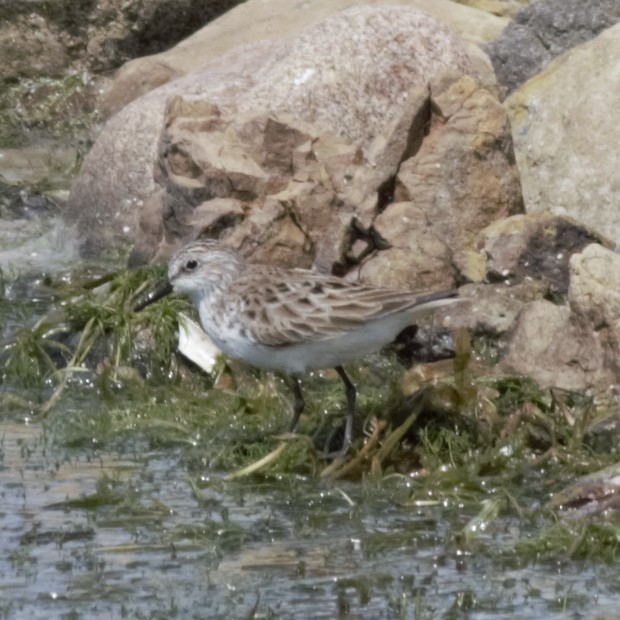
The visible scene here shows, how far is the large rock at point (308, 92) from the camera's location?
1215 cm

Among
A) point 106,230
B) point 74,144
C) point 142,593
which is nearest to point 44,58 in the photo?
point 74,144

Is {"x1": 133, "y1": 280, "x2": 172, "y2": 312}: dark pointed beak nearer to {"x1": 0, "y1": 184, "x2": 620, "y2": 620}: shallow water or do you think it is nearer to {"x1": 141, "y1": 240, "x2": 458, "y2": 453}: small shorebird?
{"x1": 141, "y1": 240, "x2": 458, "y2": 453}: small shorebird

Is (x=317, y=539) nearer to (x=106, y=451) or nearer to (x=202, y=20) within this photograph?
(x=106, y=451)

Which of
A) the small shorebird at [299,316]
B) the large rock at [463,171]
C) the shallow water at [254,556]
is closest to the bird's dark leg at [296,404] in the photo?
the small shorebird at [299,316]

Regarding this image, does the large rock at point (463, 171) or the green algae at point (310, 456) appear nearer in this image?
the green algae at point (310, 456)

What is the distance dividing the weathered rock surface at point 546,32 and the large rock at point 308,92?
934 mm

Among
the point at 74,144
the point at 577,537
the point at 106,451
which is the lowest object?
the point at 74,144

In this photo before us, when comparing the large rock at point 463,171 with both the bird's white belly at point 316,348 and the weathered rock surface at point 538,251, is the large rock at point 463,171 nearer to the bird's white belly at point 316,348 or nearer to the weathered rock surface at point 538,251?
the weathered rock surface at point 538,251

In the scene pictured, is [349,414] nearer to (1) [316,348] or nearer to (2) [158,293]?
(1) [316,348]

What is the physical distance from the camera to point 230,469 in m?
7.82

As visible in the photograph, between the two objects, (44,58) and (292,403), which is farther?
(44,58)

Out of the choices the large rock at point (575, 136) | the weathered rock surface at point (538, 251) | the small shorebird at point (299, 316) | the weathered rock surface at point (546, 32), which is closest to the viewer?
the small shorebird at point (299, 316)

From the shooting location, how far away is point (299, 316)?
777 cm

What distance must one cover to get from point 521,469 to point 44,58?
1033 centimetres
